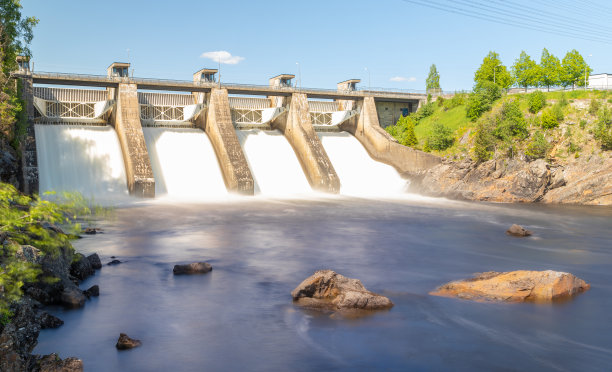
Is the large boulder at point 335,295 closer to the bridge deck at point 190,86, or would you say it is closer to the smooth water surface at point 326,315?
the smooth water surface at point 326,315

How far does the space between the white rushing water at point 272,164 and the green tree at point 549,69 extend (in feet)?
118

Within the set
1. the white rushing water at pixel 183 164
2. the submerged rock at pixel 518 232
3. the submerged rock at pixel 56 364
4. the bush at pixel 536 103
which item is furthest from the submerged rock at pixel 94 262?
the bush at pixel 536 103

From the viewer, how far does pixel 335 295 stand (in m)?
Result: 13.2

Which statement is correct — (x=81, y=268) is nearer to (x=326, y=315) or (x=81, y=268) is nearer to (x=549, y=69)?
(x=326, y=315)

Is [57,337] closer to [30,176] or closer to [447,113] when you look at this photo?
[30,176]

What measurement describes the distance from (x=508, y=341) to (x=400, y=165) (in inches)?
1321

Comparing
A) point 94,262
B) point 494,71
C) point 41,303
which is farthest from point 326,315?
point 494,71

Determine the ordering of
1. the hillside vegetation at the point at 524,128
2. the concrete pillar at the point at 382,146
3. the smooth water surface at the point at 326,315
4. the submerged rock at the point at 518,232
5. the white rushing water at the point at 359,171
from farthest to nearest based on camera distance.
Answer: the white rushing water at the point at 359,171, the concrete pillar at the point at 382,146, the hillside vegetation at the point at 524,128, the submerged rock at the point at 518,232, the smooth water surface at the point at 326,315

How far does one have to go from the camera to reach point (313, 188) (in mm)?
40531

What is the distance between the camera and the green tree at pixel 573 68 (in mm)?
60781

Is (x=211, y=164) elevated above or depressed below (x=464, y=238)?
above

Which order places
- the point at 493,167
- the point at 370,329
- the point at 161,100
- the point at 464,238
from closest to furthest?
1. the point at 370,329
2. the point at 464,238
3. the point at 493,167
4. the point at 161,100

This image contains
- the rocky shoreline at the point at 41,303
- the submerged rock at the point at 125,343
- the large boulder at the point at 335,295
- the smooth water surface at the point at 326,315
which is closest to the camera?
the rocky shoreline at the point at 41,303

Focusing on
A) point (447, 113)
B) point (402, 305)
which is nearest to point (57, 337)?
point (402, 305)
